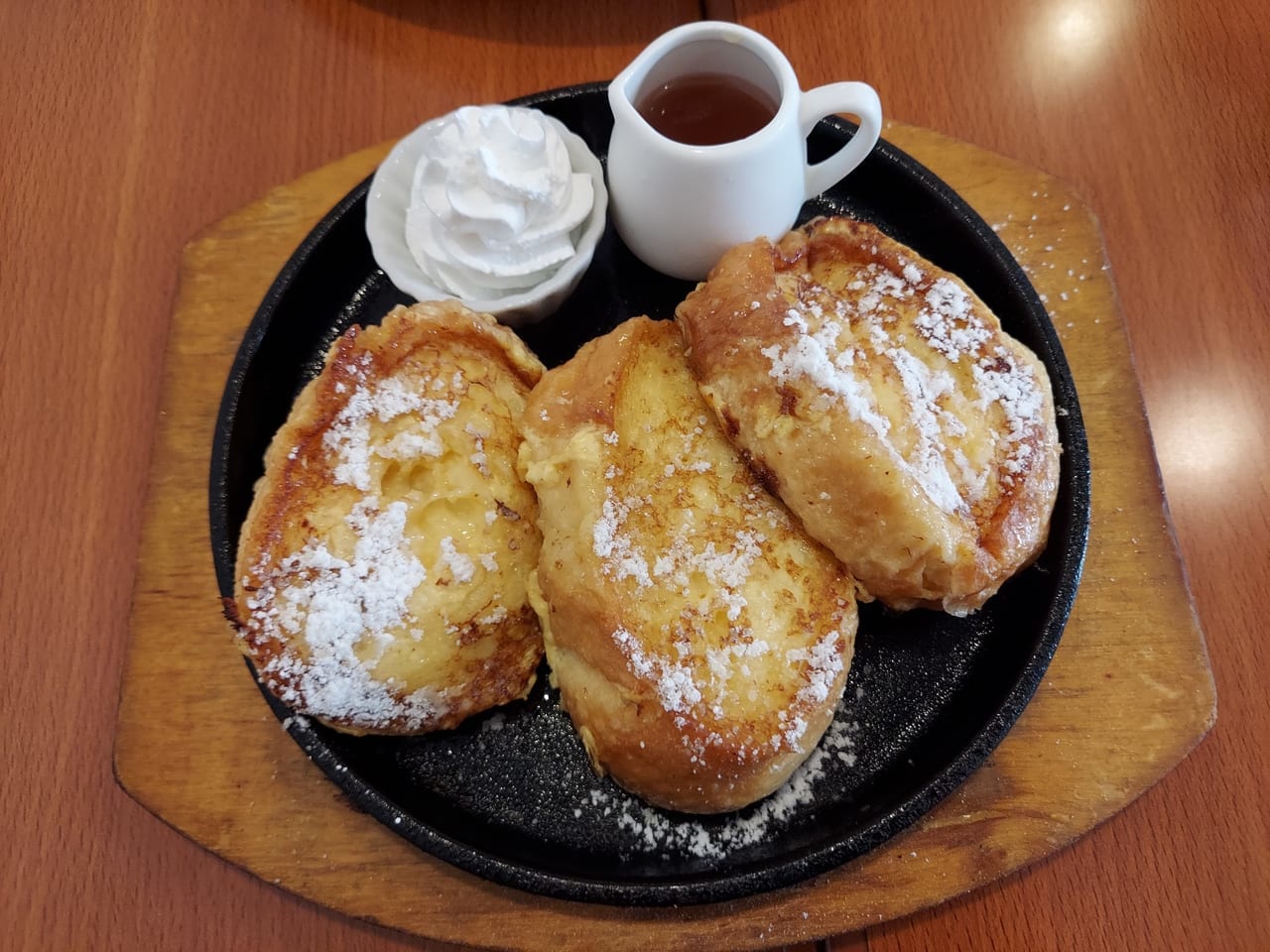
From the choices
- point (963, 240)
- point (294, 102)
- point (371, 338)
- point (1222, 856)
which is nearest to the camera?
point (371, 338)

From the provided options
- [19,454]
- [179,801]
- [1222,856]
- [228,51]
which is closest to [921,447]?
[1222,856]

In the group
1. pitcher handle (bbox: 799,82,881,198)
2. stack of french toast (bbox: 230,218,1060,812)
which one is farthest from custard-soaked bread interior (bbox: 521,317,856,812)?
pitcher handle (bbox: 799,82,881,198)

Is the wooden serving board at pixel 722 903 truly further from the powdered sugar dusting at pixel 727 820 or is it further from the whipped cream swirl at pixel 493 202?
the whipped cream swirl at pixel 493 202

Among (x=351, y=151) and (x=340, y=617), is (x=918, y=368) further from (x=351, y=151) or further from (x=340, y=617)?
(x=351, y=151)

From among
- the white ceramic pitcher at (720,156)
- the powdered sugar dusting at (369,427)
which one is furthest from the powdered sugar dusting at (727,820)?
the white ceramic pitcher at (720,156)

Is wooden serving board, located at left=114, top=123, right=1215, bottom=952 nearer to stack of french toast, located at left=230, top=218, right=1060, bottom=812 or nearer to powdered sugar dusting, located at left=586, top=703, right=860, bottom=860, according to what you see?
powdered sugar dusting, located at left=586, top=703, right=860, bottom=860

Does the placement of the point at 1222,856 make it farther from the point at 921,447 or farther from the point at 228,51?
the point at 228,51

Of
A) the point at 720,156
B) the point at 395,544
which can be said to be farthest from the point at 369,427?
the point at 720,156
